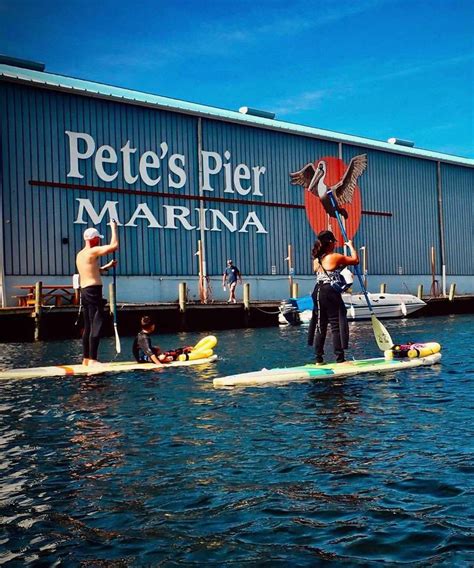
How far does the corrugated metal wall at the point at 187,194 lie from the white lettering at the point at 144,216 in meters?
0.22

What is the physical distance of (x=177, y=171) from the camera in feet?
107

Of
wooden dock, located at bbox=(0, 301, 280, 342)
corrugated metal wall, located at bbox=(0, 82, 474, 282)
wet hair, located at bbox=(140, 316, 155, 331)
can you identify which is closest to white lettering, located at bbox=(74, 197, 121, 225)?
corrugated metal wall, located at bbox=(0, 82, 474, 282)

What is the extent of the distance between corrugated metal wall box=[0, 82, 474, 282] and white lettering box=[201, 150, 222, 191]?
0.23 m

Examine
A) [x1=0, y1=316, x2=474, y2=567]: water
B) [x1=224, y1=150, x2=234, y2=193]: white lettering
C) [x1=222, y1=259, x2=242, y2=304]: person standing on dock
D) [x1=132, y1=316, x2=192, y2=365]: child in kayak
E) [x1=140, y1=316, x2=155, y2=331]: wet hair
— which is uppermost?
[x1=224, y1=150, x2=234, y2=193]: white lettering

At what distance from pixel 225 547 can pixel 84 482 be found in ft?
5.87

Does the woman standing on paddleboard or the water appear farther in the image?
the woman standing on paddleboard

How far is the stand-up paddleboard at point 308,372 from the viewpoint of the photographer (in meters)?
11.0

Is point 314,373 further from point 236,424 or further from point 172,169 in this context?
point 172,169

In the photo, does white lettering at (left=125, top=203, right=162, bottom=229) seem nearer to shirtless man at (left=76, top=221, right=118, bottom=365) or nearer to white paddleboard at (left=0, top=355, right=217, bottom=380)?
white paddleboard at (left=0, top=355, right=217, bottom=380)

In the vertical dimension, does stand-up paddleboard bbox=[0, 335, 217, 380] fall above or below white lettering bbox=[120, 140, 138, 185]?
below

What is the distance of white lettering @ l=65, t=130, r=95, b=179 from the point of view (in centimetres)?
2945

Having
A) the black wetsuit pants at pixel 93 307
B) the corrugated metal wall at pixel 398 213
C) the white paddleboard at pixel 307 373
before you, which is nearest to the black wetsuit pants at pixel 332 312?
the white paddleboard at pixel 307 373

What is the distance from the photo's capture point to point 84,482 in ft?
18.5

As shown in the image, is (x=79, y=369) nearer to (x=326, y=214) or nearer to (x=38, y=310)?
(x=38, y=310)
